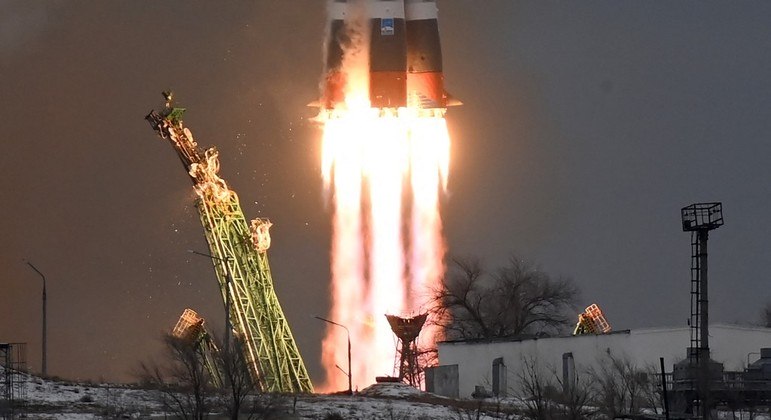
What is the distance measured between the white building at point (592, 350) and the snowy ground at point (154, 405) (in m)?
15.7

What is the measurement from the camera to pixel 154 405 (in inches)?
4129

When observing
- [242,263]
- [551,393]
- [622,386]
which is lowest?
[551,393]

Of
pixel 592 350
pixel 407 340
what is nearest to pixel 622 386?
pixel 592 350

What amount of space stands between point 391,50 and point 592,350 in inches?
852

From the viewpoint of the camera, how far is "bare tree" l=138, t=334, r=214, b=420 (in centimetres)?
9625

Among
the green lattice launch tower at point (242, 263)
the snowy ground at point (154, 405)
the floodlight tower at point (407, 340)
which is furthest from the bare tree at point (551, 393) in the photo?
the green lattice launch tower at point (242, 263)

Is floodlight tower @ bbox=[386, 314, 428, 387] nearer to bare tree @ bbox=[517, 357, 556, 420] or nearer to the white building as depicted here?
the white building

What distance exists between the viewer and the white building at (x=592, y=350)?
413 feet

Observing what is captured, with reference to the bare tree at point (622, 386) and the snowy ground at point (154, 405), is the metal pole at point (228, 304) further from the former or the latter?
the bare tree at point (622, 386)

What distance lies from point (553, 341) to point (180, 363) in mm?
28030

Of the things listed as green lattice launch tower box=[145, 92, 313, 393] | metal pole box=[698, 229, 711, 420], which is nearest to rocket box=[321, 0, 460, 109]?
green lattice launch tower box=[145, 92, 313, 393]

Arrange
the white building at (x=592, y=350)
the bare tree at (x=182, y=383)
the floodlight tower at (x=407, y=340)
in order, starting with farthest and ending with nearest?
the floodlight tower at (x=407, y=340) → the white building at (x=592, y=350) → the bare tree at (x=182, y=383)

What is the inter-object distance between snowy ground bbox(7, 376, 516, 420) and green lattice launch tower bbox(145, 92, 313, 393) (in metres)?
13.8

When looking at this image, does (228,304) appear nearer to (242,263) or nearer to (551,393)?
(242,263)
